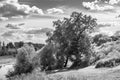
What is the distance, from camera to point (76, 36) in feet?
111

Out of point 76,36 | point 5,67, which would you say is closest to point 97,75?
point 76,36

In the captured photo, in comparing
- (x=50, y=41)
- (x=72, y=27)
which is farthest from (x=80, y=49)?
(x=50, y=41)

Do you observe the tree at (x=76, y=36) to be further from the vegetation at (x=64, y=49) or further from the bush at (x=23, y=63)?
the bush at (x=23, y=63)

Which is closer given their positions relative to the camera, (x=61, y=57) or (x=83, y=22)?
(x=83, y=22)

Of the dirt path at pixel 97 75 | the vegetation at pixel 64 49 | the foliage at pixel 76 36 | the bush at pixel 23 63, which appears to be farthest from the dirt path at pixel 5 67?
the foliage at pixel 76 36

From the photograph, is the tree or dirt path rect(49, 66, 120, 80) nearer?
dirt path rect(49, 66, 120, 80)

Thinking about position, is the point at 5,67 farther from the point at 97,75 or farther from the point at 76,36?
the point at 97,75

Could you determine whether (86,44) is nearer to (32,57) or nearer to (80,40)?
(80,40)

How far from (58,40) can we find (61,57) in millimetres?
3784

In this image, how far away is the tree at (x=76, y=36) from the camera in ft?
109

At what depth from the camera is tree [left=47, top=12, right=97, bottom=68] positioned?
3328 cm

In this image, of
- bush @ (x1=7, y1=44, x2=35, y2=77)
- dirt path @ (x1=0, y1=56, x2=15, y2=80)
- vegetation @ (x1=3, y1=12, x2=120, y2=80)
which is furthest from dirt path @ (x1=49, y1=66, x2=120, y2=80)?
bush @ (x1=7, y1=44, x2=35, y2=77)

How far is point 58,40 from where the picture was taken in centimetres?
3512

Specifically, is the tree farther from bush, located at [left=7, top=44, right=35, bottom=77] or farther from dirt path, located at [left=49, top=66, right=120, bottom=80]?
dirt path, located at [left=49, top=66, right=120, bottom=80]
